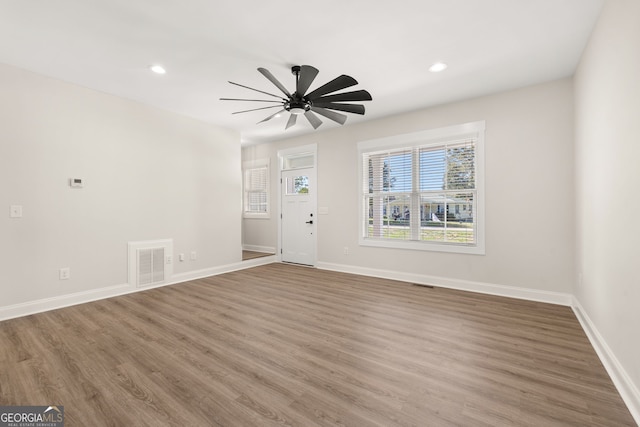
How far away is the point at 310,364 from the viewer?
2.18 m

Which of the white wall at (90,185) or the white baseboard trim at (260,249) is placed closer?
the white wall at (90,185)

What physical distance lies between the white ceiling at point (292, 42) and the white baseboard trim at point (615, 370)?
8.90ft

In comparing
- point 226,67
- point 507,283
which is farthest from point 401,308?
point 226,67

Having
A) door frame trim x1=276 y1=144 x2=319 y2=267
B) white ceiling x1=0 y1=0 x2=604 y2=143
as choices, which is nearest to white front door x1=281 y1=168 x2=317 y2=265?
door frame trim x1=276 y1=144 x2=319 y2=267

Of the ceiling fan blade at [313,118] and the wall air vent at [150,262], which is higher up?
the ceiling fan blade at [313,118]

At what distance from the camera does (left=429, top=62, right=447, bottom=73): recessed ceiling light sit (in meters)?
3.18

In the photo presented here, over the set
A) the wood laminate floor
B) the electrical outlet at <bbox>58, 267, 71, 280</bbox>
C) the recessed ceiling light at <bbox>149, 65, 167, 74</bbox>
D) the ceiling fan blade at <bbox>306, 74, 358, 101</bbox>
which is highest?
the recessed ceiling light at <bbox>149, 65, 167, 74</bbox>

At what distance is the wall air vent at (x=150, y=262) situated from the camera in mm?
4227

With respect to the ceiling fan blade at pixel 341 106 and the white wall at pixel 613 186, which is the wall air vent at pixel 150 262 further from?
the white wall at pixel 613 186

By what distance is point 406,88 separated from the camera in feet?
12.6

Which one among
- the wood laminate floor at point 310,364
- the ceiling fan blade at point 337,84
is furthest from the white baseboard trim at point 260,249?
the ceiling fan blade at point 337,84

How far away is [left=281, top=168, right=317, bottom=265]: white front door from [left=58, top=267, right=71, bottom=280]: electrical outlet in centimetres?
375

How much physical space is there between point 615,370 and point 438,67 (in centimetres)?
312

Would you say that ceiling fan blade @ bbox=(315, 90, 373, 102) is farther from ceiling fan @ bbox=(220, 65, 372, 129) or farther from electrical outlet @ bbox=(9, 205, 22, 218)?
electrical outlet @ bbox=(9, 205, 22, 218)
